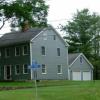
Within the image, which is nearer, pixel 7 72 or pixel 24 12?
pixel 24 12

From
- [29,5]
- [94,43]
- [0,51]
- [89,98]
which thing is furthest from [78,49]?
[89,98]

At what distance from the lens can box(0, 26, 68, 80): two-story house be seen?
64.3 metres

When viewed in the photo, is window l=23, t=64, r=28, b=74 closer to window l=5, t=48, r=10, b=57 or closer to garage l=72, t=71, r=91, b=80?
window l=5, t=48, r=10, b=57

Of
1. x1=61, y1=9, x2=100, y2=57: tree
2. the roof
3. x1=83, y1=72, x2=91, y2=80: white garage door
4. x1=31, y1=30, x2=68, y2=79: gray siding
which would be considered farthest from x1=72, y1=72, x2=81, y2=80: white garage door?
x1=61, y1=9, x2=100, y2=57: tree

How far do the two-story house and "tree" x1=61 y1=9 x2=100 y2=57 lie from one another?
21.9 metres

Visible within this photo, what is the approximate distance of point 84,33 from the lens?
90.9 m

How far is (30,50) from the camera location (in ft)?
208

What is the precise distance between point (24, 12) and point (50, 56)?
56.0 ft

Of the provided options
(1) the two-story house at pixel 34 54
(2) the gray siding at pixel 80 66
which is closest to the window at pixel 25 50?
(1) the two-story house at pixel 34 54

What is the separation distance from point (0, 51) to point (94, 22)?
2772 centimetres

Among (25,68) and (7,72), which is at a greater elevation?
(25,68)

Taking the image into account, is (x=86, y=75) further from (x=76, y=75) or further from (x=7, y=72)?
(x=7, y=72)

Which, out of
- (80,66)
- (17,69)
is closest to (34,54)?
(17,69)

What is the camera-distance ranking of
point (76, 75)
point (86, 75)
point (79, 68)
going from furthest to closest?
point (86, 75)
point (79, 68)
point (76, 75)
